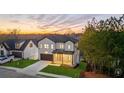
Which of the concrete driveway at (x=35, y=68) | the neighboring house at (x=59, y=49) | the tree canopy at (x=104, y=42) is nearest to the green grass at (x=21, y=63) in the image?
the concrete driveway at (x=35, y=68)

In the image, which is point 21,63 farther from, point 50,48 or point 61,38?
point 61,38

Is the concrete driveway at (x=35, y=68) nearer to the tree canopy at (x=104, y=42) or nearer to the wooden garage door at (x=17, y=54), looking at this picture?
the wooden garage door at (x=17, y=54)

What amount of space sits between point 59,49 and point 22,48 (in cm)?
36

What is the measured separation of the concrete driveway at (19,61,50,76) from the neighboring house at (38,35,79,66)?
60 millimetres

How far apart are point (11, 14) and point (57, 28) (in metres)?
0.46

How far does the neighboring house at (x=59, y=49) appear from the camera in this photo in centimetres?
254

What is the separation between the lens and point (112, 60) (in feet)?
8.21

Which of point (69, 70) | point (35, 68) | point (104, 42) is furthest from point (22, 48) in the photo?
point (104, 42)

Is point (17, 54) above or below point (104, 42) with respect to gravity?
below

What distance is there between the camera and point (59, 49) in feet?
8.36

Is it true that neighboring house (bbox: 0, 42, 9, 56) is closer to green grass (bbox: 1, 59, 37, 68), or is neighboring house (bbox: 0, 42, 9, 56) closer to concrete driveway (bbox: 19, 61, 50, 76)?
green grass (bbox: 1, 59, 37, 68)

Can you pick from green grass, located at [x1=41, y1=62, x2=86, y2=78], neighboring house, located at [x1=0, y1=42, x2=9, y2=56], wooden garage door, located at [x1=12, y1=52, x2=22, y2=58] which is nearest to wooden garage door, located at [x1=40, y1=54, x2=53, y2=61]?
green grass, located at [x1=41, y1=62, x2=86, y2=78]
